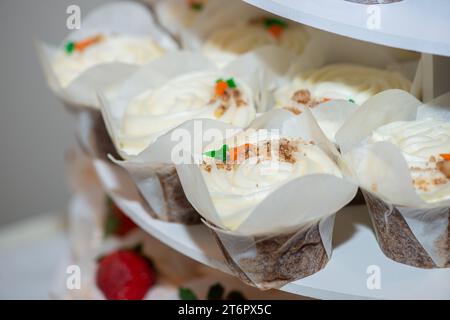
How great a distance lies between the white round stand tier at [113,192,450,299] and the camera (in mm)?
1297

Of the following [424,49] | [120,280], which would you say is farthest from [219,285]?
[424,49]

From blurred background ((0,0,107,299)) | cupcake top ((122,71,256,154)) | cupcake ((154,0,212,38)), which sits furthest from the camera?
blurred background ((0,0,107,299))

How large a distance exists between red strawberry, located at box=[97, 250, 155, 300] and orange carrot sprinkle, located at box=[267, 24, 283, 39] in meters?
0.82

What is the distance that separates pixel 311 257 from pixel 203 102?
0.52 meters

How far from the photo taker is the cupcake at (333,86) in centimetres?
161

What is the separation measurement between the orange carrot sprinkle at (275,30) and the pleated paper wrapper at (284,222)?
66 cm

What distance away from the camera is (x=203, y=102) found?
1.66 metres

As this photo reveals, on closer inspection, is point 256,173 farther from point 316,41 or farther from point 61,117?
point 61,117

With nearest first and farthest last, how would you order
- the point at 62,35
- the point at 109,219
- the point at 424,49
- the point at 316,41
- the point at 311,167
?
the point at 424,49 < the point at 311,167 < the point at 316,41 < the point at 109,219 < the point at 62,35

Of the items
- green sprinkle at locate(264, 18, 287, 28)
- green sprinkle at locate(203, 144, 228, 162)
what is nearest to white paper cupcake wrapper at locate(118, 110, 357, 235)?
green sprinkle at locate(203, 144, 228, 162)

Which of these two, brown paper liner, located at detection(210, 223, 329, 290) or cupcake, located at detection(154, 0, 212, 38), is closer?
brown paper liner, located at detection(210, 223, 329, 290)

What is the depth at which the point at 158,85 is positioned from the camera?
1826 millimetres

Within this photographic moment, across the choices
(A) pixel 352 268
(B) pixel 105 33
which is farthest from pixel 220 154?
(B) pixel 105 33

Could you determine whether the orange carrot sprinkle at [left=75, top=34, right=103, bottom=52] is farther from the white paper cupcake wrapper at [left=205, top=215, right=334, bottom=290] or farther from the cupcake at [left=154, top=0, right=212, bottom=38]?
the white paper cupcake wrapper at [left=205, top=215, right=334, bottom=290]
